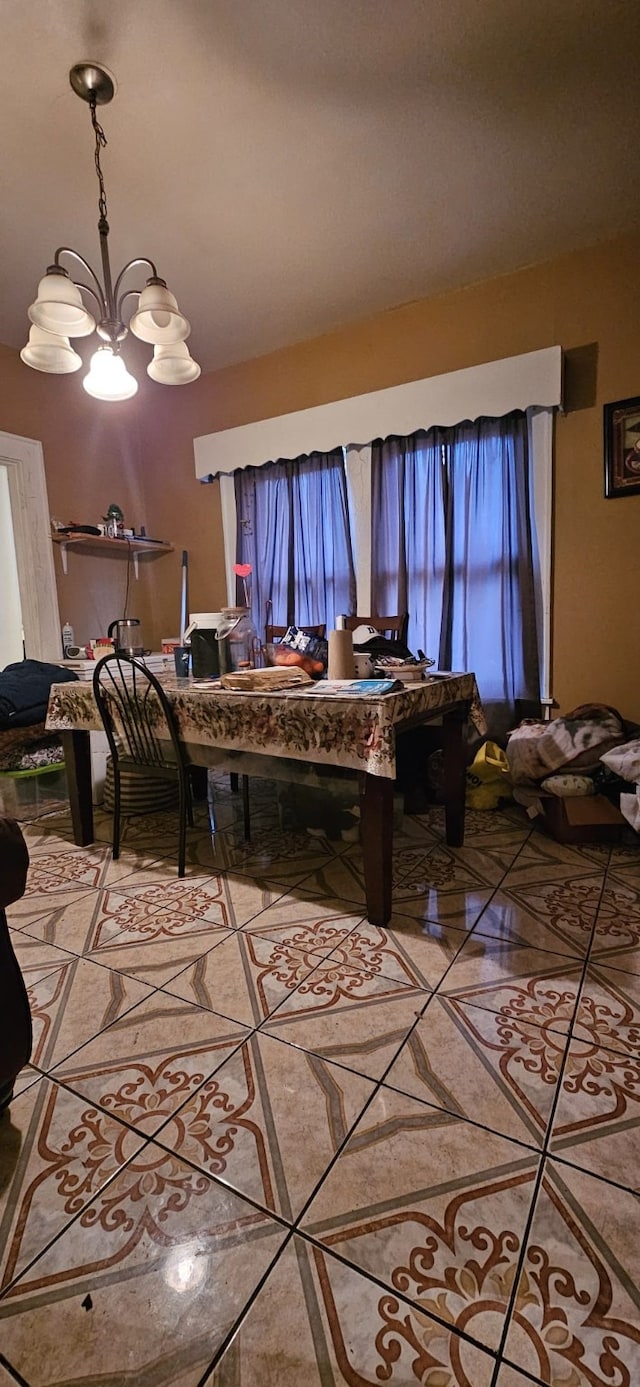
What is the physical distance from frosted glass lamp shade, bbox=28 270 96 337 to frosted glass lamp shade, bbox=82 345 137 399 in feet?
0.63

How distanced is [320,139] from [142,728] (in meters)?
2.28

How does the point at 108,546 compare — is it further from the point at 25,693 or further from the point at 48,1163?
the point at 48,1163

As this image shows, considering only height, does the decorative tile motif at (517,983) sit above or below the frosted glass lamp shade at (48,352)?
below

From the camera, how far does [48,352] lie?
1.97 meters

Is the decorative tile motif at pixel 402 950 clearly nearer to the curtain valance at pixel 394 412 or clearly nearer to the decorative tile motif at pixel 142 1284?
the decorative tile motif at pixel 142 1284

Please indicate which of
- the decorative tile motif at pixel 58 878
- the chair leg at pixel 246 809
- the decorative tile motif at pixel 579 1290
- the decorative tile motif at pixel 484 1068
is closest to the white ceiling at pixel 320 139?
the chair leg at pixel 246 809

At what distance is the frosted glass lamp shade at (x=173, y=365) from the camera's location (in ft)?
6.70

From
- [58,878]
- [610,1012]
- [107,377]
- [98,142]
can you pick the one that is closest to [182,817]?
[58,878]

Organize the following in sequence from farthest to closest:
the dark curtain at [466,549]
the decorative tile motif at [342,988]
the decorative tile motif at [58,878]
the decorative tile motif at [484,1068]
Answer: the dark curtain at [466,549]
the decorative tile motif at [58,878]
the decorative tile motif at [342,988]
the decorative tile motif at [484,1068]

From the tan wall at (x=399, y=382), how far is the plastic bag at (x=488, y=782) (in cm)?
54

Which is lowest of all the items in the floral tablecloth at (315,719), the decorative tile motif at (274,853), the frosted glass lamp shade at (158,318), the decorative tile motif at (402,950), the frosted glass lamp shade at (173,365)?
the decorative tile motif at (402,950)

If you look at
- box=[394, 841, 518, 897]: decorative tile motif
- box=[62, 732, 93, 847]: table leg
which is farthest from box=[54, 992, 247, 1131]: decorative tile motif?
box=[62, 732, 93, 847]: table leg

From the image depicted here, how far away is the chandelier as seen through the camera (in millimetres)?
1738

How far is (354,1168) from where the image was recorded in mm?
958
